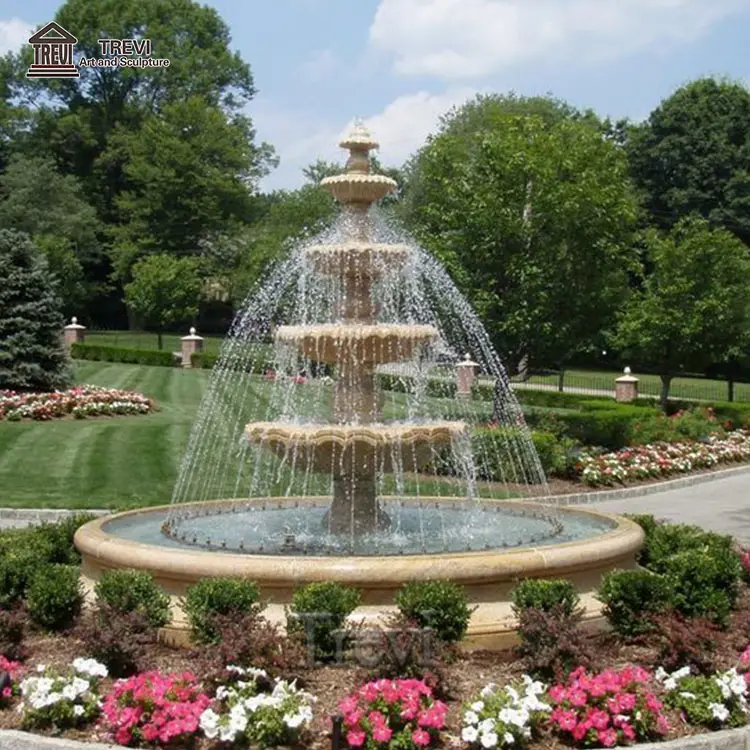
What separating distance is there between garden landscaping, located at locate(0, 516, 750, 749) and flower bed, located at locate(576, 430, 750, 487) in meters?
12.4

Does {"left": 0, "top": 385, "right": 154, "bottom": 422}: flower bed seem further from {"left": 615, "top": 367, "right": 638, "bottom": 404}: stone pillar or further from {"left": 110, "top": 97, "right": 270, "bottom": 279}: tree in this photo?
{"left": 110, "top": 97, "right": 270, "bottom": 279}: tree

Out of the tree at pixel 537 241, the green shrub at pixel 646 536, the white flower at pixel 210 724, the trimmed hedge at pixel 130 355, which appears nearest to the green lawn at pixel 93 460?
the tree at pixel 537 241

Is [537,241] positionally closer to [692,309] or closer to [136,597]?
[692,309]

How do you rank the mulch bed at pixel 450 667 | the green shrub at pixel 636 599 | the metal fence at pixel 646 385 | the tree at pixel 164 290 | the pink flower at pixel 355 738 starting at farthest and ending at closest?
the tree at pixel 164 290 → the metal fence at pixel 646 385 → the green shrub at pixel 636 599 → the mulch bed at pixel 450 667 → the pink flower at pixel 355 738

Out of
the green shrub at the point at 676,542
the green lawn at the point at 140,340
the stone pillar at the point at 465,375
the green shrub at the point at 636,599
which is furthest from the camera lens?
the green lawn at the point at 140,340

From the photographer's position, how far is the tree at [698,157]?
57438mm

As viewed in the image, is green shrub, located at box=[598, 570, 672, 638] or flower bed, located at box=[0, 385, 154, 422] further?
flower bed, located at box=[0, 385, 154, 422]

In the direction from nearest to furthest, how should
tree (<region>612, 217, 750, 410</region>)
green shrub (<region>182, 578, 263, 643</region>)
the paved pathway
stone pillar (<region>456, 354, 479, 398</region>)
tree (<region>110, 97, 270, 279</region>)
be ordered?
green shrub (<region>182, 578, 263, 643</region>) → the paved pathway → tree (<region>612, 217, 750, 410</region>) → stone pillar (<region>456, 354, 479, 398</region>) → tree (<region>110, 97, 270, 279</region>)

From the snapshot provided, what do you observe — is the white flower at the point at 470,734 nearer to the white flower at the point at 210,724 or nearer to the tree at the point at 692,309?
the white flower at the point at 210,724

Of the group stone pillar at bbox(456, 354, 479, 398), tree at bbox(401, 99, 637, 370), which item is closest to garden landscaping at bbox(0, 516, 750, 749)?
tree at bbox(401, 99, 637, 370)

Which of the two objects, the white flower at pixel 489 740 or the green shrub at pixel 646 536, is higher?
the green shrub at pixel 646 536

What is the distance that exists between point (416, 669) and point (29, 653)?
3.04 metres

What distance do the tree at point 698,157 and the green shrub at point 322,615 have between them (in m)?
51.9

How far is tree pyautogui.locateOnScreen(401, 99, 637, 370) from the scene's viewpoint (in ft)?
84.5
